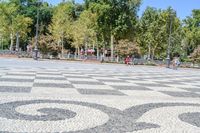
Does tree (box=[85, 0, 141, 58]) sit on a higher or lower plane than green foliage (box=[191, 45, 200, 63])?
higher

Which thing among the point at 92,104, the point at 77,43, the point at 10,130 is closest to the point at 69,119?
the point at 10,130

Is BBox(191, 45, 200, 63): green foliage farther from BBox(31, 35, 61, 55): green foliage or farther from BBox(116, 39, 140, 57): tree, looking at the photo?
BBox(31, 35, 61, 55): green foliage

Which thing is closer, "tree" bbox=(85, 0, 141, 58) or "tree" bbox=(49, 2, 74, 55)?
"tree" bbox=(85, 0, 141, 58)

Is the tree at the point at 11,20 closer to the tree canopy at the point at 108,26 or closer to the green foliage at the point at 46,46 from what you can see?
the tree canopy at the point at 108,26

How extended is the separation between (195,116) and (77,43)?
62644mm

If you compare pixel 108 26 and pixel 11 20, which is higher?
pixel 11 20

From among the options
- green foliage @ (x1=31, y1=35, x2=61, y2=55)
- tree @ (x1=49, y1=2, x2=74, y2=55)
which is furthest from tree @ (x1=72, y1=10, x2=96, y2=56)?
green foliage @ (x1=31, y1=35, x2=61, y2=55)

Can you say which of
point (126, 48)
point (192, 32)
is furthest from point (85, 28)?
point (192, 32)

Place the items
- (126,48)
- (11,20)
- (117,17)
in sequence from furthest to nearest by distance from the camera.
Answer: (11,20), (126,48), (117,17)

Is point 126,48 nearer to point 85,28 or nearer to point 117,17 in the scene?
point 117,17

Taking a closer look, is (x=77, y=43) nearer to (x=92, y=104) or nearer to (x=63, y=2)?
(x=63, y=2)

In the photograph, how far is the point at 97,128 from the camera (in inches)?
165

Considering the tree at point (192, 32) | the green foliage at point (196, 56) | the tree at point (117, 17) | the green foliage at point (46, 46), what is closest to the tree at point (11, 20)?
the green foliage at point (46, 46)

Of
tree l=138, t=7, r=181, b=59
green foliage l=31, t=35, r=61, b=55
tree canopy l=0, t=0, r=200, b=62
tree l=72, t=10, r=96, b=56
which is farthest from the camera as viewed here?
tree l=138, t=7, r=181, b=59
